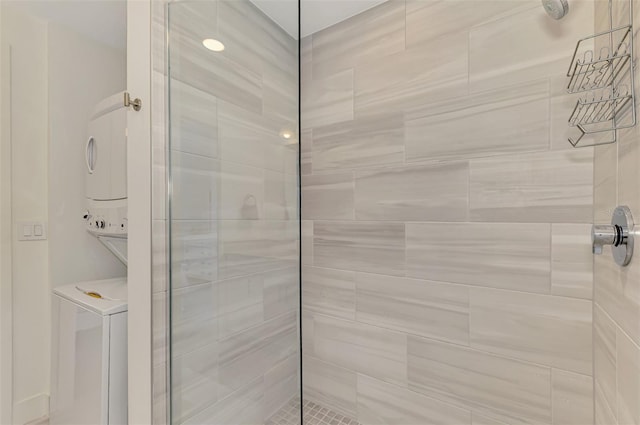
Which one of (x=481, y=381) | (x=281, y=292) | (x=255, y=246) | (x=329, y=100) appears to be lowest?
(x=481, y=381)

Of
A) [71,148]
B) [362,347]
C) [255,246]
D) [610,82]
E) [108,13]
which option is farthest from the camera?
[71,148]

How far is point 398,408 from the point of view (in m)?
1.37

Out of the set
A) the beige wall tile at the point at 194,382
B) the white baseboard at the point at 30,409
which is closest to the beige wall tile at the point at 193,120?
the beige wall tile at the point at 194,382

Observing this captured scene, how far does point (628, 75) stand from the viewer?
70 cm

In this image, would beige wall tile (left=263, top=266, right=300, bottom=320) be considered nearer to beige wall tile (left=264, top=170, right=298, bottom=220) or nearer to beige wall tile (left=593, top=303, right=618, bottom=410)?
beige wall tile (left=264, top=170, right=298, bottom=220)

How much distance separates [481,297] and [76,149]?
7.14 feet

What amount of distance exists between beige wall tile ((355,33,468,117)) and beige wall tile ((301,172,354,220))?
1.05 ft

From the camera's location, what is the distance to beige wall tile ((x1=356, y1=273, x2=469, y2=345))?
1.24 metres

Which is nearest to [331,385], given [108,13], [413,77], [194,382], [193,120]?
[194,382]

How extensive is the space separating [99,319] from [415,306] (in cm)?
121

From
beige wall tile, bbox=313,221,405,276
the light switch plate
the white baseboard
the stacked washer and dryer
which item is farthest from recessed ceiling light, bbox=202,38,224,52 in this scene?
the white baseboard

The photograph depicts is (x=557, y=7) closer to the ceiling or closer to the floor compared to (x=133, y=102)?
closer to the ceiling

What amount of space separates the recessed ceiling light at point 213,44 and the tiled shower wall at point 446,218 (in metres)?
0.70

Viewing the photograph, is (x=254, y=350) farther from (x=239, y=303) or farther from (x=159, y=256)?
(x=159, y=256)
